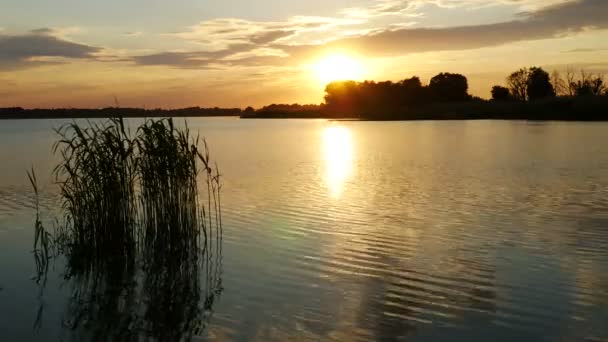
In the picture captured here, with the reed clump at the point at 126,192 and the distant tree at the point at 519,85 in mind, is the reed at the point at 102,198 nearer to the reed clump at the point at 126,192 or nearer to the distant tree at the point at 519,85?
the reed clump at the point at 126,192

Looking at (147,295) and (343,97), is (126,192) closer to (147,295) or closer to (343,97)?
(147,295)

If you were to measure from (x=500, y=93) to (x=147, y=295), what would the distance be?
10797cm

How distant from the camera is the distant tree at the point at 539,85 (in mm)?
95669

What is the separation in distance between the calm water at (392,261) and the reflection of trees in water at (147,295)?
8.6 inches

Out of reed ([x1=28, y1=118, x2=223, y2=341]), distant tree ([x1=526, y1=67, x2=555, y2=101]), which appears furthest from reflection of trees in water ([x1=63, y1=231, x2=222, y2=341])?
distant tree ([x1=526, y1=67, x2=555, y2=101])

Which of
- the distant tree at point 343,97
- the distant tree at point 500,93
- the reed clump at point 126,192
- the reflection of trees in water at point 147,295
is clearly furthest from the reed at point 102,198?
the distant tree at point 343,97

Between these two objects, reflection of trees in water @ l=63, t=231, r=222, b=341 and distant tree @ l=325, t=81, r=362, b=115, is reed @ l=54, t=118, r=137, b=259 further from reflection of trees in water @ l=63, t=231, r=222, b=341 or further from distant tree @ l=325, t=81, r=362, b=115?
distant tree @ l=325, t=81, r=362, b=115

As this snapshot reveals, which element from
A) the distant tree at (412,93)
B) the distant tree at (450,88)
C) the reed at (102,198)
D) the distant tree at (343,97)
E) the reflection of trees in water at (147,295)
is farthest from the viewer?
the distant tree at (343,97)

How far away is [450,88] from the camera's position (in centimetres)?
10950

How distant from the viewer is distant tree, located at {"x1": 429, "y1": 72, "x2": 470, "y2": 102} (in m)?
110

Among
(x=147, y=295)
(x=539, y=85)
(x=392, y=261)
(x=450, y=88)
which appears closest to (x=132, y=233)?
(x=147, y=295)

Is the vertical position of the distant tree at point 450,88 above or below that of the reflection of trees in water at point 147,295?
above

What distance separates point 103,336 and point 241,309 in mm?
1665

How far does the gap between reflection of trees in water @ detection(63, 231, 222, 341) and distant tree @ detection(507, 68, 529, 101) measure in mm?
103504
